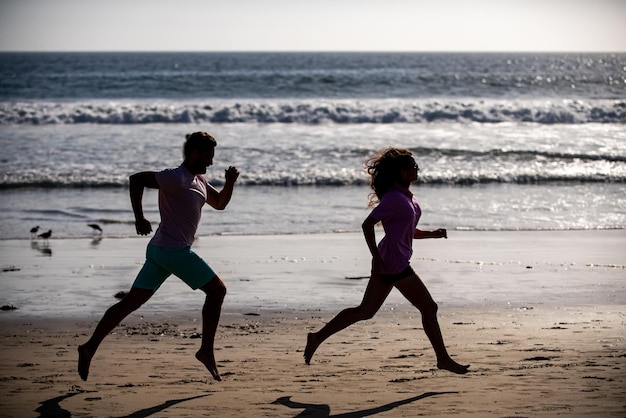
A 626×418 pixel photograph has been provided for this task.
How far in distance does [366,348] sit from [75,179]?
40.7 ft

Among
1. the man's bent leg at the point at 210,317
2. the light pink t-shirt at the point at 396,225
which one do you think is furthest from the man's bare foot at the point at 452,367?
the man's bent leg at the point at 210,317

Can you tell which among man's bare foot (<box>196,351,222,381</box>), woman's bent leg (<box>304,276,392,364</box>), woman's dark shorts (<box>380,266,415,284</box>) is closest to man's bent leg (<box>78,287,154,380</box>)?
man's bare foot (<box>196,351,222,381</box>)

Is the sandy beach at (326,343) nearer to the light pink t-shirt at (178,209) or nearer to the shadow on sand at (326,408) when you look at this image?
the shadow on sand at (326,408)

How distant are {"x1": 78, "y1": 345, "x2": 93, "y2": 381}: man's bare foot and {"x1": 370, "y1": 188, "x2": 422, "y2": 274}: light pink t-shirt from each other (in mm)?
1790

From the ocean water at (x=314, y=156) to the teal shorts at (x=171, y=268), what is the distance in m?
6.93

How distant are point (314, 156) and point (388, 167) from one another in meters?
16.0

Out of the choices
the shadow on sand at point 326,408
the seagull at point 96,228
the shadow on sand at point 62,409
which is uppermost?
the seagull at point 96,228

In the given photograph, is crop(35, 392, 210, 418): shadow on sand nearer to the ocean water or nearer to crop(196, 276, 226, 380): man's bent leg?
crop(196, 276, 226, 380): man's bent leg

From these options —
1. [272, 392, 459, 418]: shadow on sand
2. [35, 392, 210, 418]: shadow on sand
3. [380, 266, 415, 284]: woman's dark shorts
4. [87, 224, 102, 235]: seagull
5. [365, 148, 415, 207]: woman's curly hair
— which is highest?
[365, 148, 415, 207]: woman's curly hair

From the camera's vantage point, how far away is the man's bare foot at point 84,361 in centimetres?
515

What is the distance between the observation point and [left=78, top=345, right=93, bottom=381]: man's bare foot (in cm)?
515

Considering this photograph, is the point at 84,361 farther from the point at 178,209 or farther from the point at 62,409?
the point at 178,209

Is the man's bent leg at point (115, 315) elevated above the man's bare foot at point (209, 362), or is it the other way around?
the man's bent leg at point (115, 315)

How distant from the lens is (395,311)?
292 inches
